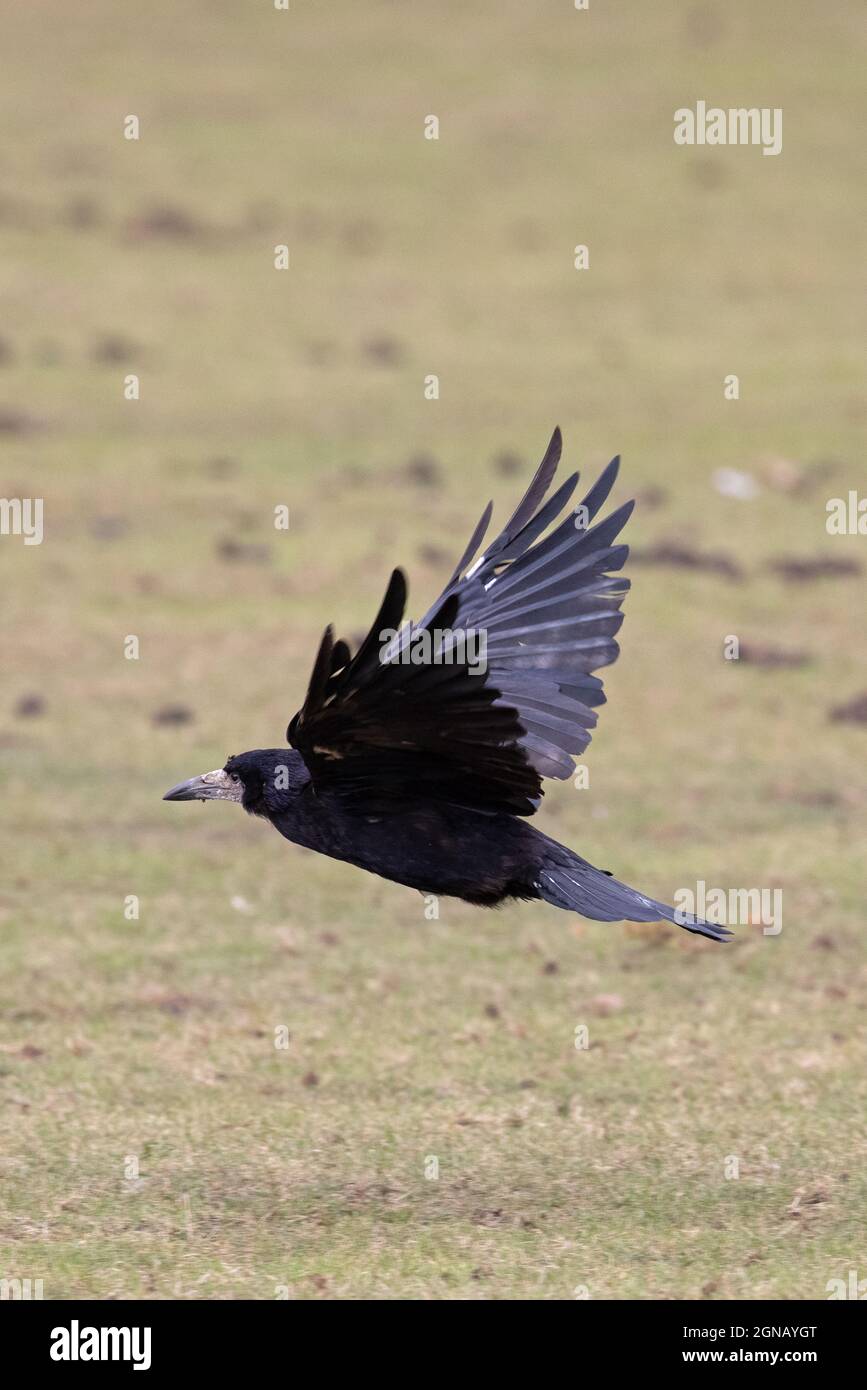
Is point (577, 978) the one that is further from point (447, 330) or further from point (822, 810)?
point (447, 330)

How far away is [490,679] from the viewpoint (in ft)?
21.9

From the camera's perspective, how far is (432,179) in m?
26.1

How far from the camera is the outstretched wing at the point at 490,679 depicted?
5.86 meters

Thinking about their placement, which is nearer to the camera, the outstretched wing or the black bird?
the outstretched wing

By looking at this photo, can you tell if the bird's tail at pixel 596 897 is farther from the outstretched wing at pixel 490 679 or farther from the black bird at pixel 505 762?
the outstretched wing at pixel 490 679

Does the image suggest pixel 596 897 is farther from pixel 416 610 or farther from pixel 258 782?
pixel 416 610

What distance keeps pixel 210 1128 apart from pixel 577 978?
215 cm

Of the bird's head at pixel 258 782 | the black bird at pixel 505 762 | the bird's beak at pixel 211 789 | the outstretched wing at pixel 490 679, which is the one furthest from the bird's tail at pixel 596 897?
the bird's beak at pixel 211 789

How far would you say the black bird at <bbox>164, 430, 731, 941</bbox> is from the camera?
6.36m

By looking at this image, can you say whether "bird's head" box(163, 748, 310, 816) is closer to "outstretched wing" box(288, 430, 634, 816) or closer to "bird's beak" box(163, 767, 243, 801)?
"bird's beak" box(163, 767, 243, 801)

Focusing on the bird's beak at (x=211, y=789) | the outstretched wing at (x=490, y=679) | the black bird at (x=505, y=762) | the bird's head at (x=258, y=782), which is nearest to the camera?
the outstretched wing at (x=490, y=679)

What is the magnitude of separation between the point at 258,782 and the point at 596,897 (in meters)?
1.15

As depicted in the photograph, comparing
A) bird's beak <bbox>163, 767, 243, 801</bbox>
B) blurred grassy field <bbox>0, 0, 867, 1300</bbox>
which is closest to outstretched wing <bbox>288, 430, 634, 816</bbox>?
bird's beak <bbox>163, 767, 243, 801</bbox>

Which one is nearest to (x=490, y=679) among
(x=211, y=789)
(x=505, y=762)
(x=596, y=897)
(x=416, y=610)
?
(x=505, y=762)
